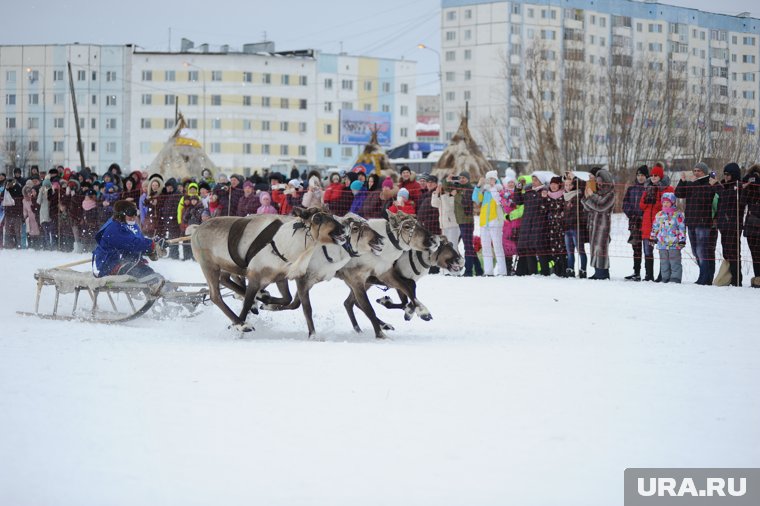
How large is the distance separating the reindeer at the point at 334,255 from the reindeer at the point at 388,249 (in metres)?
0.18

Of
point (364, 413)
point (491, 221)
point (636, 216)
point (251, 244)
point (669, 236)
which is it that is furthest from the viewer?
point (491, 221)

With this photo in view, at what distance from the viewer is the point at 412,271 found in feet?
32.1

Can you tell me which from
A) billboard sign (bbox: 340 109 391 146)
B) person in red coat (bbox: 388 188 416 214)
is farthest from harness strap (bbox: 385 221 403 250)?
billboard sign (bbox: 340 109 391 146)

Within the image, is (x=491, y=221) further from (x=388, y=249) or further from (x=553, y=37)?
(x=553, y=37)

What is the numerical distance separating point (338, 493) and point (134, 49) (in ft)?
274

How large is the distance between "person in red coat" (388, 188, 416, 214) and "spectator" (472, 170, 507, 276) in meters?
0.97

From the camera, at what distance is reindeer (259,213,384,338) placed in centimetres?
905

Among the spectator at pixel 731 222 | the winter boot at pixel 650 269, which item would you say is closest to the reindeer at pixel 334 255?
the spectator at pixel 731 222

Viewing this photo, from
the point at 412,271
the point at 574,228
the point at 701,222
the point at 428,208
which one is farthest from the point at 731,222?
the point at 412,271

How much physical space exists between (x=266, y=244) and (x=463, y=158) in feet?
75.3

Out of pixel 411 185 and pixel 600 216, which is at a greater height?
pixel 411 185

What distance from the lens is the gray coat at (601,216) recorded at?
14414mm

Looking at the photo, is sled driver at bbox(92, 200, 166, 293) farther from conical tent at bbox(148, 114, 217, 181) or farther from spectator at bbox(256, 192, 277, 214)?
conical tent at bbox(148, 114, 217, 181)

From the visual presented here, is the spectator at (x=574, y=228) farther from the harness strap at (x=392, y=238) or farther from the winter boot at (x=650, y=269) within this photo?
the harness strap at (x=392, y=238)
